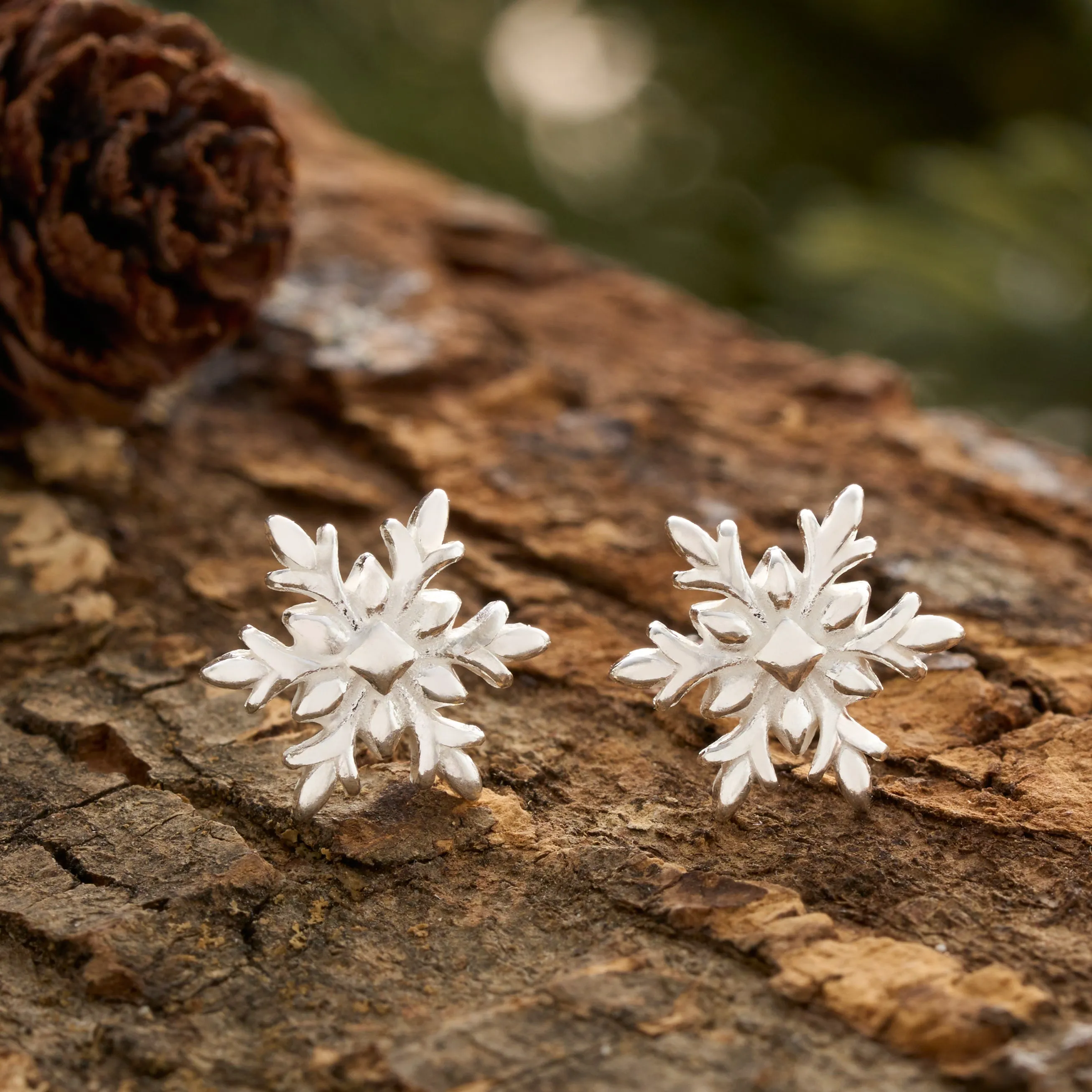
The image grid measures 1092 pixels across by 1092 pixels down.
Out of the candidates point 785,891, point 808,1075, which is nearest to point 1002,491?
point 785,891

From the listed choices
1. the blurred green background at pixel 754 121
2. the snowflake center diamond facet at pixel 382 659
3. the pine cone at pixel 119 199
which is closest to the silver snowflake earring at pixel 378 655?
the snowflake center diamond facet at pixel 382 659

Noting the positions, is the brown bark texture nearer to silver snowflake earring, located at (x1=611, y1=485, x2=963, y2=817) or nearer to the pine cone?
silver snowflake earring, located at (x1=611, y1=485, x2=963, y2=817)

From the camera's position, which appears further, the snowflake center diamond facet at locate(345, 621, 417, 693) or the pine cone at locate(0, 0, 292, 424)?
the pine cone at locate(0, 0, 292, 424)

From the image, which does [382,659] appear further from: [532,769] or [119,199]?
[119,199]

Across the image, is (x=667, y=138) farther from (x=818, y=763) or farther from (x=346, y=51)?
(x=818, y=763)

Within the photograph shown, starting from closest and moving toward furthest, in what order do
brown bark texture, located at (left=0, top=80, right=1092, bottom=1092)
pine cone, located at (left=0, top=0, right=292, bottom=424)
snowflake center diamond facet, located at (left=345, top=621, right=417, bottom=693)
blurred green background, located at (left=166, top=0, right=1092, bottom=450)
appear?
brown bark texture, located at (left=0, top=80, right=1092, bottom=1092), snowflake center diamond facet, located at (left=345, top=621, right=417, bottom=693), pine cone, located at (left=0, top=0, right=292, bottom=424), blurred green background, located at (left=166, top=0, right=1092, bottom=450)

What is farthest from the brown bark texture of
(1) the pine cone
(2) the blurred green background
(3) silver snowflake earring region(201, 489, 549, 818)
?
(2) the blurred green background

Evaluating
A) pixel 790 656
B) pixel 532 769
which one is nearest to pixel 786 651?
pixel 790 656
